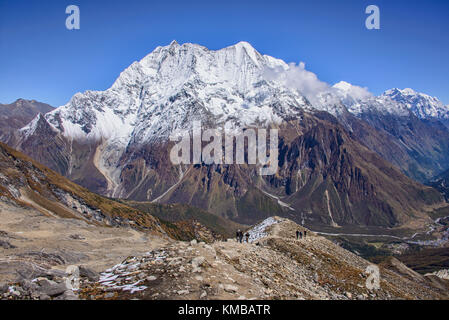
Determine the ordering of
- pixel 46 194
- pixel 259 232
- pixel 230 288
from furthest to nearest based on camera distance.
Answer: pixel 46 194 → pixel 259 232 → pixel 230 288

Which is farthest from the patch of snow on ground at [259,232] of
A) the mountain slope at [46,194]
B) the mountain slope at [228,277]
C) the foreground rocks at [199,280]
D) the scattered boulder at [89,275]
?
the mountain slope at [46,194]

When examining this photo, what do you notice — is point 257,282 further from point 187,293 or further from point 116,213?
point 116,213

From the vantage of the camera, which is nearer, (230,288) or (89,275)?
(230,288)

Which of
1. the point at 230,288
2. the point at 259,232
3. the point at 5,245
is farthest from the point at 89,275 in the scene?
the point at 259,232

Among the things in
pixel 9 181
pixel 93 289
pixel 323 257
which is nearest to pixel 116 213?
pixel 9 181

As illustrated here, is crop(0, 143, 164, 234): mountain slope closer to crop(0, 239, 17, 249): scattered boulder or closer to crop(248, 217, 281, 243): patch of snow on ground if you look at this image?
crop(0, 239, 17, 249): scattered boulder

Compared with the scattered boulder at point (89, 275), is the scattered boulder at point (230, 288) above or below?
above

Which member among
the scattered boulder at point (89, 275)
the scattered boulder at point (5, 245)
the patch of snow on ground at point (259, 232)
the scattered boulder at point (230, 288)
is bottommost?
the patch of snow on ground at point (259, 232)

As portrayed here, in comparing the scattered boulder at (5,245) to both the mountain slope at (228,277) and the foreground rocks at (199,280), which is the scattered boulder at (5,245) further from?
the mountain slope at (228,277)

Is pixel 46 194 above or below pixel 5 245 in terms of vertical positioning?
above

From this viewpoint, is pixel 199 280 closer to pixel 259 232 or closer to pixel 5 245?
pixel 5 245
